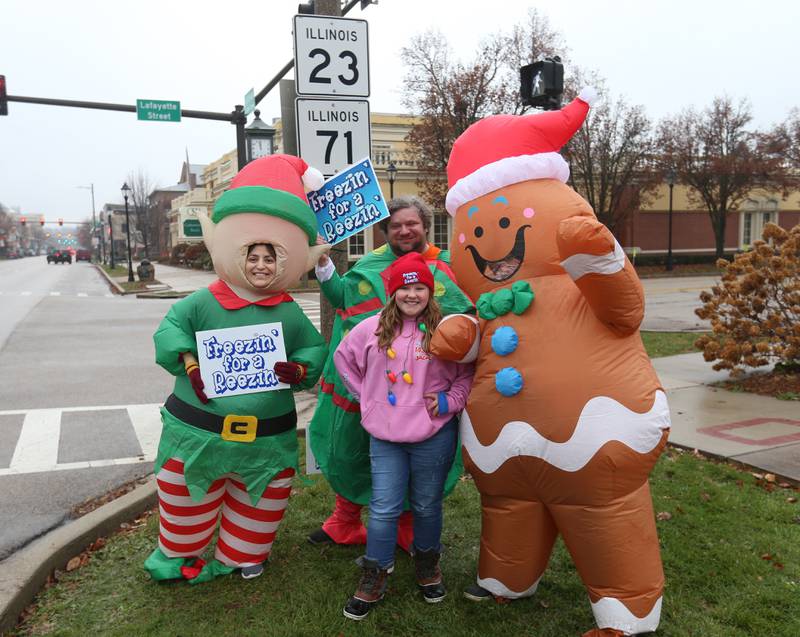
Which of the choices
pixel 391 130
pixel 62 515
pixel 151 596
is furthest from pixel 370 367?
pixel 391 130

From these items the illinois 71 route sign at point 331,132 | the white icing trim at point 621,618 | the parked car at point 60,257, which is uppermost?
the illinois 71 route sign at point 331,132

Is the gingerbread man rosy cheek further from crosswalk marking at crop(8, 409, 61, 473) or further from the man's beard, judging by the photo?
crosswalk marking at crop(8, 409, 61, 473)

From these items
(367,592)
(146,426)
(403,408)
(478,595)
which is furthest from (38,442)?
(478,595)

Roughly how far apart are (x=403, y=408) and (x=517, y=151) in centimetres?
127

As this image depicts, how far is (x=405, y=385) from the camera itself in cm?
298

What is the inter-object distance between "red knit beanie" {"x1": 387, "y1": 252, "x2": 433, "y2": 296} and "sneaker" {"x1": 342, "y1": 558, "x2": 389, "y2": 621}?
1.31 meters

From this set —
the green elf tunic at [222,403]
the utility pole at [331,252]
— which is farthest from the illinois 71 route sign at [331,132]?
the green elf tunic at [222,403]

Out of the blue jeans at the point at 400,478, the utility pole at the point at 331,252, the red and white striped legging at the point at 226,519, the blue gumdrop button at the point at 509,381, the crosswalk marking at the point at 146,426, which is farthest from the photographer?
the crosswalk marking at the point at 146,426

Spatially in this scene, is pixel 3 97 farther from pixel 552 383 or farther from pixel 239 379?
pixel 552 383

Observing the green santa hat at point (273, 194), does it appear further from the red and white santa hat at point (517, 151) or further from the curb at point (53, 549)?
the curb at point (53, 549)

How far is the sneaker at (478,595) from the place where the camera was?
3.13 metres

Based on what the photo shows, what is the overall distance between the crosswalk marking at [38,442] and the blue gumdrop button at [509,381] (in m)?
4.29

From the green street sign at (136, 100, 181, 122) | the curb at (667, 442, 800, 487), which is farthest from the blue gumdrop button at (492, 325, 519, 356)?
the green street sign at (136, 100, 181, 122)

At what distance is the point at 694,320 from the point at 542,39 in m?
14.6
